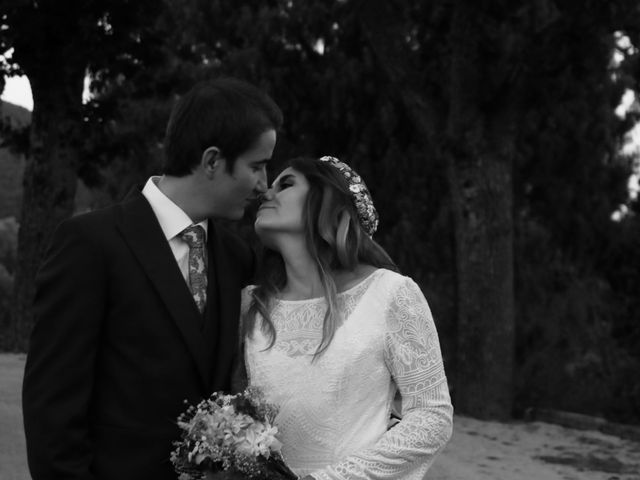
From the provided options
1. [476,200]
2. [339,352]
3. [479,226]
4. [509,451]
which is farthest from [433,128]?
[339,352]

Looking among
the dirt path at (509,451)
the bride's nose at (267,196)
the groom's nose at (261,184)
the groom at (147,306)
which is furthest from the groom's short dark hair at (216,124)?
the dirt path at (509,451)

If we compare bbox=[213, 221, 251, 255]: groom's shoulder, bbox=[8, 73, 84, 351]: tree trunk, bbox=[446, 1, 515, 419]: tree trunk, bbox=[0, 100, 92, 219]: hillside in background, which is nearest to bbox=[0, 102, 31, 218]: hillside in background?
bbox=[0, 100, 92, 219]: hillside in background

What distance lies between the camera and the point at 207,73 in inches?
556

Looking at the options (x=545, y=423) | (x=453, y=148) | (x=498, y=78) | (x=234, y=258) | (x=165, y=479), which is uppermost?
(x=498, y=78)

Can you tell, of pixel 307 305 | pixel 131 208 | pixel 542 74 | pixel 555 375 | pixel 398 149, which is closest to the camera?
pixel 131 208

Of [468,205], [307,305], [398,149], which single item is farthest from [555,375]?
[307,305]

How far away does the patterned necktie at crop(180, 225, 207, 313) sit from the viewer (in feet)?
9.74

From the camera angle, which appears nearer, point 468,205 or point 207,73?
point 468,205

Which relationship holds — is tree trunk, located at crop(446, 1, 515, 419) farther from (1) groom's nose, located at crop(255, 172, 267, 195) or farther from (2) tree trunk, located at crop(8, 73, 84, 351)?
(1) groom's nose, located at crop(255, 172, 267, 195)

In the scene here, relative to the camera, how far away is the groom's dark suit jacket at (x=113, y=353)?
2.71 meters

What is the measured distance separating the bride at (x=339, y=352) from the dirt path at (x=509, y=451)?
3.94m

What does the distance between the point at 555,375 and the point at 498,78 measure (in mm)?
3536

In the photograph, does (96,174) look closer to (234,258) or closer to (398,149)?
(398,149)

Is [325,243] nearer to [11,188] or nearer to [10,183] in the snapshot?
[11,188]
